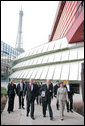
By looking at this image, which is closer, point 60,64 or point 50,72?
point 50,72

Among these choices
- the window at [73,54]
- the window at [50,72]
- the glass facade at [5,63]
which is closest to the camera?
the glass facade at [5,63]

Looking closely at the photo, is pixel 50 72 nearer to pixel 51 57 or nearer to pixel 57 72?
pixel 57 72

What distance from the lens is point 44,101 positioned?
6703mm

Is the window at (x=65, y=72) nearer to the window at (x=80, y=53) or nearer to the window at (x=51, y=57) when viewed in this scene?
the window at (x=80, y=53)

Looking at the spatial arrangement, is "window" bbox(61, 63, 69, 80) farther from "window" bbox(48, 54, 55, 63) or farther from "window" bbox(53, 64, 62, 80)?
"window" bbox(48, 54, 55, 63)

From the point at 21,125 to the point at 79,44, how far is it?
17354mm

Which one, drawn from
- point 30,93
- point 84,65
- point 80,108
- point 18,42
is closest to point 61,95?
point 30,93

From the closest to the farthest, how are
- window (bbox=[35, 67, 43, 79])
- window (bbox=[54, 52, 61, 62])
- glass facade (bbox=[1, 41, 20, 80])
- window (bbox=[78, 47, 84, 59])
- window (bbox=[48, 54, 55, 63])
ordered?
glass facade (bbox=[1, 41, 20, 80])
window (bbox=[78, 47, 84, 59])
window (bbox=[54, 52, 61, 62])
window (bbox=[35, 67, 43, 79])
window (bbox=[48, 54, 55, 63])

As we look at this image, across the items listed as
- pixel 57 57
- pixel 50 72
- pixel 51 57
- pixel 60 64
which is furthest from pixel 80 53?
pixel 51 57

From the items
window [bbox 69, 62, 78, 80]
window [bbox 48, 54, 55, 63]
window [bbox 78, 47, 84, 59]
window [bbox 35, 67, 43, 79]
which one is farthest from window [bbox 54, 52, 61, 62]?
window [bbox 78, 47, 84, 59]

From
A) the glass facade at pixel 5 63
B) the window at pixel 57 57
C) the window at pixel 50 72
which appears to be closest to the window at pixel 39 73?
the window at pixel 50 72

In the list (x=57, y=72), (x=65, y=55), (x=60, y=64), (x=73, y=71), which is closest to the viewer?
(x=73, y=71)

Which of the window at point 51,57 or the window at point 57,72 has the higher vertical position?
the window at point 51,57

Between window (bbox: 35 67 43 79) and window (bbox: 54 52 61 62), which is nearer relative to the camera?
window (bbox: 54 52 61 62)
